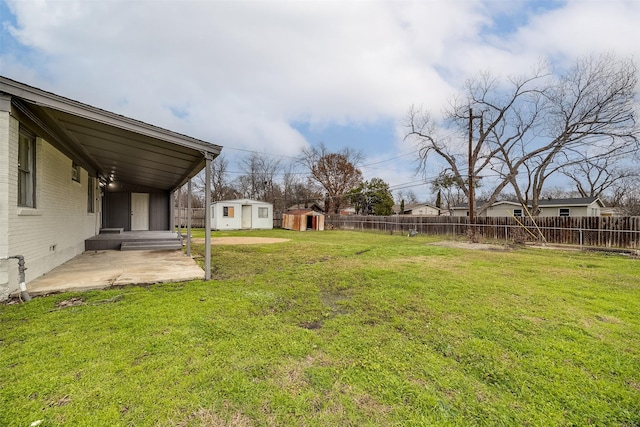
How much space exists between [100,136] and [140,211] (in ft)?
29.3

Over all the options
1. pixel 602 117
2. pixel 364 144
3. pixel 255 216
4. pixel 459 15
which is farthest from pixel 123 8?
pixel 364 144

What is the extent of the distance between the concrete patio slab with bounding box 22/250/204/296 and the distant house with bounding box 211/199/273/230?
1390cm

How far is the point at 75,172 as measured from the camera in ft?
24.1

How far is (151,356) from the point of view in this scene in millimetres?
2455

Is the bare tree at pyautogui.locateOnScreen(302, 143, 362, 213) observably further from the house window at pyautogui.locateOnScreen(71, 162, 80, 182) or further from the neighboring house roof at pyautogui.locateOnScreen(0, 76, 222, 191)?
the house window at pyautogui.locateOnScreen(71, 162, 80, 182)

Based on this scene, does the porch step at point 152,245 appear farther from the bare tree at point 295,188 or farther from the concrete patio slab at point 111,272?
the bare tree at point 295,188

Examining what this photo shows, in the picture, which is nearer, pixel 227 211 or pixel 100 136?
pixel 100 136

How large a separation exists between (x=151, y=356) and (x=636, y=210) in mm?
36137

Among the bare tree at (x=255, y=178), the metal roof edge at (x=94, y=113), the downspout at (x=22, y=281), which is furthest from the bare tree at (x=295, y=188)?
the downspout at (x=22, y=281)

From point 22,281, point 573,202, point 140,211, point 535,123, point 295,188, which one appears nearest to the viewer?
point 22,281

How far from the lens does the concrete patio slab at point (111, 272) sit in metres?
4.44

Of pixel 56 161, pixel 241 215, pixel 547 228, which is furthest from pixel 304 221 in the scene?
pixel 56 161

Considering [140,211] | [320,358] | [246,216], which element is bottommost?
[320,358]

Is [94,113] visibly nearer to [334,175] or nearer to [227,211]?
[227,211]
